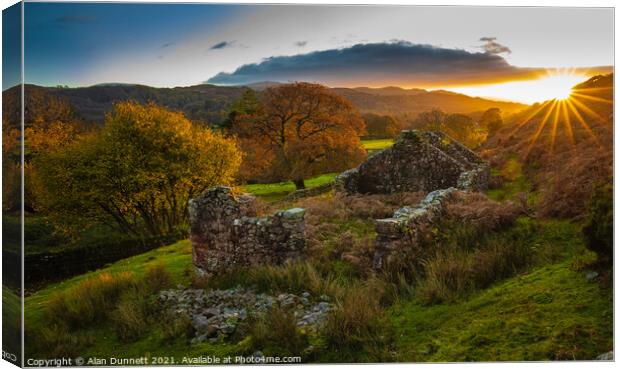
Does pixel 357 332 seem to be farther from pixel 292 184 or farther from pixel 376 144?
pixel 376 144

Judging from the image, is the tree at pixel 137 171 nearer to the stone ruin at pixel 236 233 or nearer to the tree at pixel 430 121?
the stone ruin at pixel 236 233

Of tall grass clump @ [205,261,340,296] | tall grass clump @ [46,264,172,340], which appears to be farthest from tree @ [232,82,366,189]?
tall grass clump @ [46,264,172,340]

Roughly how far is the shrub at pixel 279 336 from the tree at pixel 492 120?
329 inches

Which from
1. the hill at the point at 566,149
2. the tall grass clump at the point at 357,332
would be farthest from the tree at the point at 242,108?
the tall grass clump at the point at 357,332

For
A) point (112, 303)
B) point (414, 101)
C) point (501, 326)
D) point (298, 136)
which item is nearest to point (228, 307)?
point (112, 303)

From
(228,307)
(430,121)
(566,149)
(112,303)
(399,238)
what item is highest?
(430,121)

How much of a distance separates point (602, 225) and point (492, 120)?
1029cm

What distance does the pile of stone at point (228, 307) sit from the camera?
25.5ft

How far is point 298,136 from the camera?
18812 mm

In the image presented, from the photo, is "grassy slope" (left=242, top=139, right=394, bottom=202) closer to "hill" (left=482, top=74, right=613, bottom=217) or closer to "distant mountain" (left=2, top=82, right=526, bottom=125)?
"hill" (left=482, top=74, right=613, bottom=217)

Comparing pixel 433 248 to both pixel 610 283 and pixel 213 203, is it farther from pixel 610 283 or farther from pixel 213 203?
pixel 213 203

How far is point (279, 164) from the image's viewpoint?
19094 millimetres

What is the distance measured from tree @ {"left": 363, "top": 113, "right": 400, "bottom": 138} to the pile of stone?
8700 millimetres

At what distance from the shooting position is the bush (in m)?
6.23
